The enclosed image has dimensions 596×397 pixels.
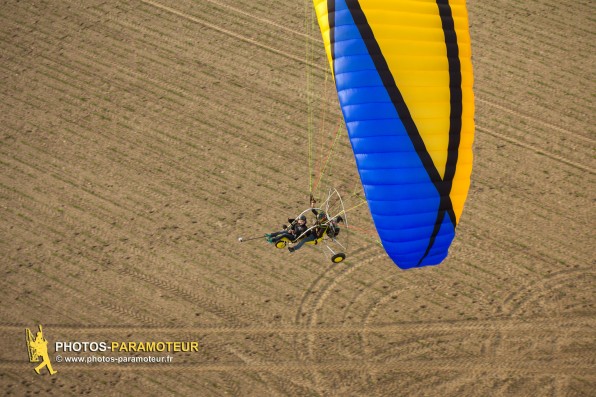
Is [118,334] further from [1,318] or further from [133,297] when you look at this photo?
[1,318]

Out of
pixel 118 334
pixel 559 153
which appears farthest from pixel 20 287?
pixel 559 153

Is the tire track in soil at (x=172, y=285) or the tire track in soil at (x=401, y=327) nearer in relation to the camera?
the tire track in soil at (x=401, y=327)

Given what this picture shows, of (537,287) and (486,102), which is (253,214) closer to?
(537,287)

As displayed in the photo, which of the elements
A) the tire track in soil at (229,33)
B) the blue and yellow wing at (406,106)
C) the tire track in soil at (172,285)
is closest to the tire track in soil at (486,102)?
the tire track in soil at (229,33)

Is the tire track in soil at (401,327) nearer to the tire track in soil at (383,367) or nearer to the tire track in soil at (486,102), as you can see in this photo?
the tire track in soil at (383,367)

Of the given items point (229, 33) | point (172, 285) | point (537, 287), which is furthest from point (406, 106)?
point (229, 33)

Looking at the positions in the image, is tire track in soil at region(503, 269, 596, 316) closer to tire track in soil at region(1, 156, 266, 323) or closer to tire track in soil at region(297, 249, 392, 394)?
tire track in soil at region(297, 249, 392, 394)

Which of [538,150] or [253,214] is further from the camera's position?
[538,150]

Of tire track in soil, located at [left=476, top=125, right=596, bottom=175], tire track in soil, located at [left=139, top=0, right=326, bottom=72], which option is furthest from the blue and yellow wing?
tire track in soil, located at [left=139, top=0, right=326, bottom=72]
